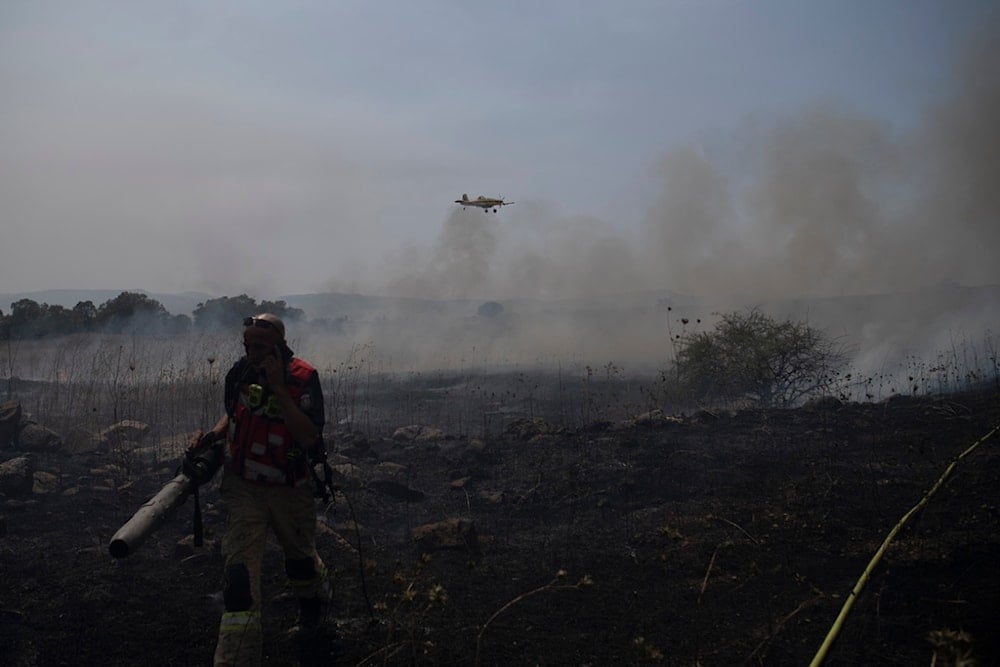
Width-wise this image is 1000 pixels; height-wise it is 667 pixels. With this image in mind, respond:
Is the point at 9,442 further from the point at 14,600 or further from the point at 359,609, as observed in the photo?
the point at 359,609

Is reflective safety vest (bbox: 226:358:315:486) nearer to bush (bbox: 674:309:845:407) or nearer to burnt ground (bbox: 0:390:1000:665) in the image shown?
burnt ground (bbox: 0:390:1000:665)

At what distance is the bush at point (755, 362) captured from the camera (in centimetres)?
1466

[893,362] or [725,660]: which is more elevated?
[893,362]

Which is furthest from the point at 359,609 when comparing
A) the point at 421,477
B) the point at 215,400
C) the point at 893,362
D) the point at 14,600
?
the point at 893,362

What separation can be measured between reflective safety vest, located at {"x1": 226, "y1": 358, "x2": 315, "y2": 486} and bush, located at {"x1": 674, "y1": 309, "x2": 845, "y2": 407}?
449 inches

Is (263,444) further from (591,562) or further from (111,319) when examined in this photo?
(111,319)

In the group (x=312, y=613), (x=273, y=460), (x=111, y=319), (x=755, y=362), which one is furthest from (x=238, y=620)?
(x=111, y=319)

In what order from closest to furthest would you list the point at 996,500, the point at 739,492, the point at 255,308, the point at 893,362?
the point at 996,500, the point at 739,492, the point at 893,362, the point at 255,308

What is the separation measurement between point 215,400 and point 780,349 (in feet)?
41.9

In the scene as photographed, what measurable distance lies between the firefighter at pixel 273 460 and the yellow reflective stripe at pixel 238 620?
0.24 meters

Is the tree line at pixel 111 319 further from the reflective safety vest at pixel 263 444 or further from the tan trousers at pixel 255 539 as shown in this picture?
the tan trousers at pixel 255 539

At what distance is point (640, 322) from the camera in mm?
39375

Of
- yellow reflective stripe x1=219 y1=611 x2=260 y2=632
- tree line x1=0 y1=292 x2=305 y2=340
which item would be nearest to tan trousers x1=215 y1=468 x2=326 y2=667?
yellow reflective stripe x1=219 y1=611 x2=260 y2=632

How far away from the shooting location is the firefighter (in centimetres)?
407
